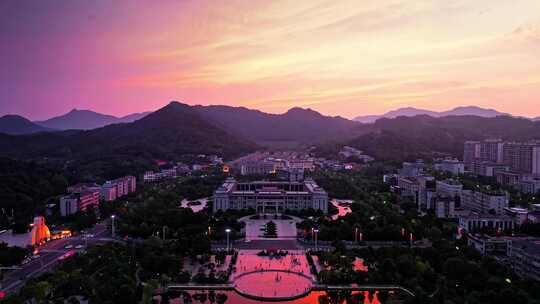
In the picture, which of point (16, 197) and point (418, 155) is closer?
point (16, 197)

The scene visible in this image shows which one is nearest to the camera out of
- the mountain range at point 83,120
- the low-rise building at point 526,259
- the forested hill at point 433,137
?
the low-rise building at point 526,259

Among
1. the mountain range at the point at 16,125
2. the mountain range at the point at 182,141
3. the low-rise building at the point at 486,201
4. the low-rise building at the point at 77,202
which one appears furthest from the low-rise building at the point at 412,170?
the mountain range at the point at 16,125

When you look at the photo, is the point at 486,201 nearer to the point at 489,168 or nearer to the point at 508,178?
the point at 508,178

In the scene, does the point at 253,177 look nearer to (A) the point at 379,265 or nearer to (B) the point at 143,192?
(B) the point at 143,192

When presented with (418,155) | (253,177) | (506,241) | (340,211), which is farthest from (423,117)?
(506,241)

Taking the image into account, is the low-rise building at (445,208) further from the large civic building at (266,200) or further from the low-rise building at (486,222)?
the large civic building at (266,200)

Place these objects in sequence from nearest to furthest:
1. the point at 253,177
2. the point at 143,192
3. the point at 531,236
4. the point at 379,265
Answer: the point at 379,265 → the point at 531,236 → the point at 143,192 → the point at 253,177

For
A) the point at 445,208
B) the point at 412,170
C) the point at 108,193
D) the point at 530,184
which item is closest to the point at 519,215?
the point at 445,208

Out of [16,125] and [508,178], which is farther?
[16,125]
